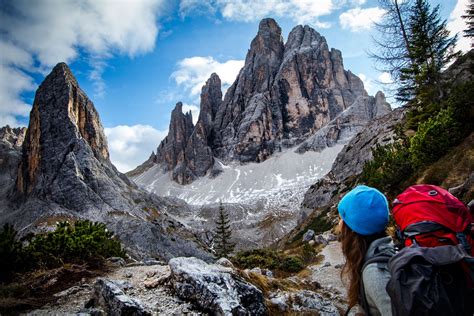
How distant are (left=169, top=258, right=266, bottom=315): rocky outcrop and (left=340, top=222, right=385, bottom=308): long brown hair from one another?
377 centimetres

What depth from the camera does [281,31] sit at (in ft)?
633

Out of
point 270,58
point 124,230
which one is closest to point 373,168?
point 124,230

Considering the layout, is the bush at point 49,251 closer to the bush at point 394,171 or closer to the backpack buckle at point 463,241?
the backpack buckle at point 463,241

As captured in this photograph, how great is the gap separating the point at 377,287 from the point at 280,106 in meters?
179

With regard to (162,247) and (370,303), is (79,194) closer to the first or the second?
(162,247)

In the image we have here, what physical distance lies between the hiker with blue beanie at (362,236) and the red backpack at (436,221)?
193mm

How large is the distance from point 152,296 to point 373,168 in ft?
90.7

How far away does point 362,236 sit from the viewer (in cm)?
261

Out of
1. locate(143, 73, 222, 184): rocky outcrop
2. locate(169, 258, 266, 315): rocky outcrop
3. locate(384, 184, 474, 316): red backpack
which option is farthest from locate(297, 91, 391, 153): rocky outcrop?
locate(384, 184, 474, 316): red backpack

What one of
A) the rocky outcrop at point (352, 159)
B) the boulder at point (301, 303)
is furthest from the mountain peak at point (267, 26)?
the boulder at point (301, 303)

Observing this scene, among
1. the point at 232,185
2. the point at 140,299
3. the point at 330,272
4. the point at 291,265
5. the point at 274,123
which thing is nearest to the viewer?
the point at 140,299

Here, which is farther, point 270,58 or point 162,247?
point 270,58

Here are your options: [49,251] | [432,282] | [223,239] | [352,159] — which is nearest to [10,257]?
[49,251]

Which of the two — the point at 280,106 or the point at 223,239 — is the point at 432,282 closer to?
the point at 223,239
